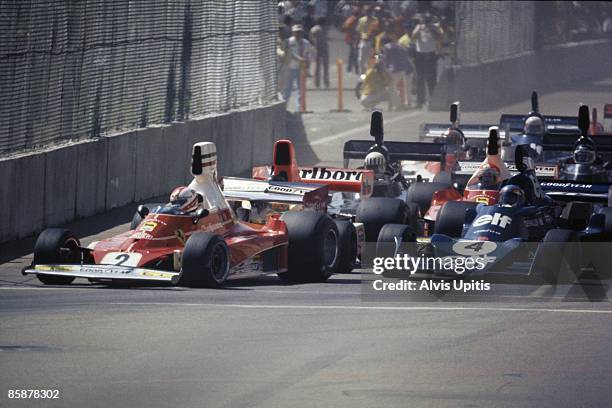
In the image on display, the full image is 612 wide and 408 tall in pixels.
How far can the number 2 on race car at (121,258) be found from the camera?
47.6 feet

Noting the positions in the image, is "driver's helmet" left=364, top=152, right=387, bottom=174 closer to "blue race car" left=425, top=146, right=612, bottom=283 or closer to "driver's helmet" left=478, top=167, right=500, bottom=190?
"driver's helmet" left=478, top=167, right=500, bottom=190

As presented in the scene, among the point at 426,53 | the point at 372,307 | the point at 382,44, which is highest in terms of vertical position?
the point at 382,44

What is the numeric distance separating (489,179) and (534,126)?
7456 millimetres

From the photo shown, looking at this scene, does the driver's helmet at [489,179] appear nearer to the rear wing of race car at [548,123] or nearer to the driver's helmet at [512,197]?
the driver's helmet at [512,197]

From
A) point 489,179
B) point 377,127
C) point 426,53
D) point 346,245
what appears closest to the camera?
point 346,245

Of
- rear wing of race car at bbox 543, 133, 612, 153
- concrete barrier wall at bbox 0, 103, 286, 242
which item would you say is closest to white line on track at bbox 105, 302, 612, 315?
concrete barrier wall at bbox 0, 103, 286, 242

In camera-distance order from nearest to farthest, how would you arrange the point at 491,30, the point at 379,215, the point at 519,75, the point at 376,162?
the point at 379,215 → the point at 376,162 → the point at 491,30 → the point at 519,75

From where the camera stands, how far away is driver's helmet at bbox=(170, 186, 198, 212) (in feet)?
49.9

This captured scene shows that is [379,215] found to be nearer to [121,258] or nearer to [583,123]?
[121,258]

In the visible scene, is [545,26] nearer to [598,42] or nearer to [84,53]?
[598,42]

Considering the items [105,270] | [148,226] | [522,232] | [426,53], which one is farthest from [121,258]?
[426,53]

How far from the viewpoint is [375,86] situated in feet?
127

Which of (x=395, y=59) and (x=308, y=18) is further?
(x=308, y=18)

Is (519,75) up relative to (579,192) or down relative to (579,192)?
up
